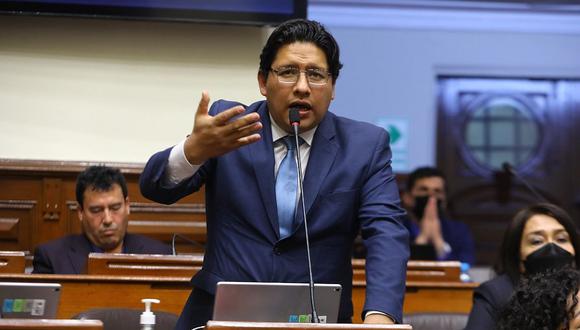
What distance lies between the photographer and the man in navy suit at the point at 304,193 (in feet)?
8.50

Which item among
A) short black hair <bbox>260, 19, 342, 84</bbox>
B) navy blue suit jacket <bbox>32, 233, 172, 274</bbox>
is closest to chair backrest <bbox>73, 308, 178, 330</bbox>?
short black hair <bbox>260, 19, 342, 84</bbox>

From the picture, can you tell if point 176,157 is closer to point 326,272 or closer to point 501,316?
point 326,272

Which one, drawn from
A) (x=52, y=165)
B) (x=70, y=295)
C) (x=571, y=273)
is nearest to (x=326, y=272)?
(x=571, y=273)

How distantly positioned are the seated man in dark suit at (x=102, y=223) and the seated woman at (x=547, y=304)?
6.57ft

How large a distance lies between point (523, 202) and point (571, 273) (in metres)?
6.22

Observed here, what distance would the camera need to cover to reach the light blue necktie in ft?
8.71

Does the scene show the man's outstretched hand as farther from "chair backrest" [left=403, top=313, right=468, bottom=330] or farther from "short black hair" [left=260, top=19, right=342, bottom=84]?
"chair backrest" [left=403, top=313, right=468, bottom=330]

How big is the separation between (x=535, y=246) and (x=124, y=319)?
4.71 ft

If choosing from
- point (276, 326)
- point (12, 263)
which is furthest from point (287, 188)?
point (12, 263)

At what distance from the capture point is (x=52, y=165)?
489 centimetres

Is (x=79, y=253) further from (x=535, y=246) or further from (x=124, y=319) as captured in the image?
(x=535, y=246)

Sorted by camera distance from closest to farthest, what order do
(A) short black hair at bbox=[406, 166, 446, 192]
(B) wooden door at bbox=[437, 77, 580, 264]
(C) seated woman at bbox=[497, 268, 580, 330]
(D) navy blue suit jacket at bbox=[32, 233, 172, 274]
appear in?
1. (C) seated woman at bbox=[497, 268, 580, 330]
2. (D) navy blue suit jacket at bbox=[32, 233, 172, 274]
3. (A) short black hair at bbox=[406, 166, 446, 192]
4. (B) wooden door at bbox=[437, 77, 580, 264]

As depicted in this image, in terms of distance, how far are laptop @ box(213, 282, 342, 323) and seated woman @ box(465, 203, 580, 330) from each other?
1330 mm

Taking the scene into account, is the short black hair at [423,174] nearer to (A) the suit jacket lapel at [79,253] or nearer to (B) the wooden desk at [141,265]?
(A) the suit jacket lapel at [79,253]
